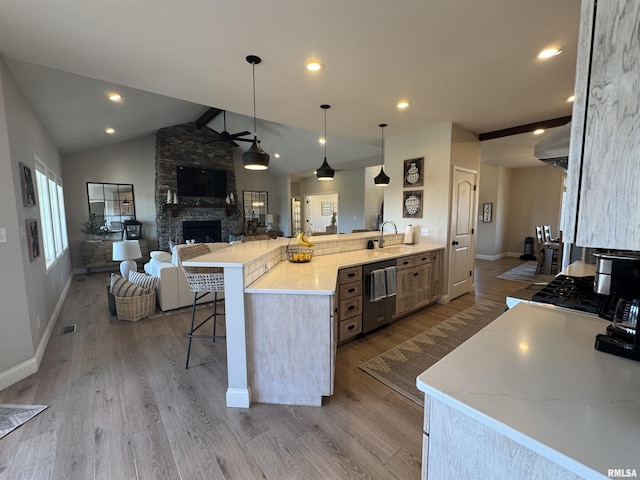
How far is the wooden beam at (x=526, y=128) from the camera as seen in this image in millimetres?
3814

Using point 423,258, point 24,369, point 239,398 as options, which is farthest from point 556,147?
point 24,369

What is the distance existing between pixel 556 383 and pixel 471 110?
360cm

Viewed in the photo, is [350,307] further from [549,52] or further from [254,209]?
[254,209]

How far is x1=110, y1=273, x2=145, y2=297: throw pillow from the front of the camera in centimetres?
364

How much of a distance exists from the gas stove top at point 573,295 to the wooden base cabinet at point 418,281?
1.70 m

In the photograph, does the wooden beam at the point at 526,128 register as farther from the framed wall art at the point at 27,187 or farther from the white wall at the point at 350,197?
the framed wall art at the point at 27,187

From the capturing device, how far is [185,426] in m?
1.90

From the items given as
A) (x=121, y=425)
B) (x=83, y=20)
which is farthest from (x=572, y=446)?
(x=83, y=20)

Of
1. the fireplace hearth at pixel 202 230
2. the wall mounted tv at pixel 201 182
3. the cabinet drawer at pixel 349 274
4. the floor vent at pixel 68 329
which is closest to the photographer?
the cabinet drawer at pixel 349 274

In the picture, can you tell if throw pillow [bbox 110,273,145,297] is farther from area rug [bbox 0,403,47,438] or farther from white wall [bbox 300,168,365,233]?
white wall [bbox 300,168,365,233]

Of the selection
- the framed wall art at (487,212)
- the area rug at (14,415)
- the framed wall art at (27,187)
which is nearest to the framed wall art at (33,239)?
the framed wall art at (27,187)

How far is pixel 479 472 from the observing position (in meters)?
0.79

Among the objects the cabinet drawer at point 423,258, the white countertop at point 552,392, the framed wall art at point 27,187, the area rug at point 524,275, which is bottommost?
the area rug at point 524,275

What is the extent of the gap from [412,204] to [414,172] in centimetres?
51
